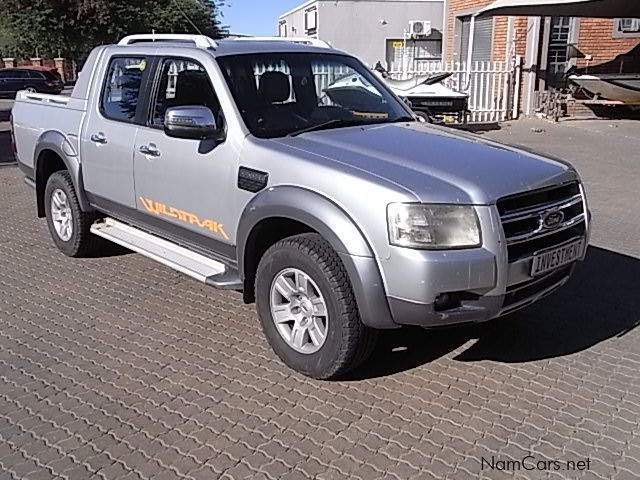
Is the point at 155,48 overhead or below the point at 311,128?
overhead

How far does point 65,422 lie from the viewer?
3566 millimetres

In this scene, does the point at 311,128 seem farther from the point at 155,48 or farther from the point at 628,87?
the point at 628,87

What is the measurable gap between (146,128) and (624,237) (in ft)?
16.5

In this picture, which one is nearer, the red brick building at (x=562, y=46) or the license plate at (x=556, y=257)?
the license plate at (x=556, y=257)

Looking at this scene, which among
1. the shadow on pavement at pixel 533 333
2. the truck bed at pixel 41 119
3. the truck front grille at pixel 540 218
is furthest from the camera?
the truck bed at pixel 41 119

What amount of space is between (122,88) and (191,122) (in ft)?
5.33

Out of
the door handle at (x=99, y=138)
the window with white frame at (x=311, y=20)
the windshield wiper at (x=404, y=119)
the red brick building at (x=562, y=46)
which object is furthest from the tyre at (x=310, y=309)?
the window with white frame at (x=311, y=20)

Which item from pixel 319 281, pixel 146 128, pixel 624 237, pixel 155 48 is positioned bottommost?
pixel 624 237

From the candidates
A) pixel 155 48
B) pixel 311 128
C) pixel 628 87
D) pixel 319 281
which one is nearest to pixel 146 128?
pixel 155 48

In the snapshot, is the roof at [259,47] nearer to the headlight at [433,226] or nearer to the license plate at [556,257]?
the headlight at [433,226]

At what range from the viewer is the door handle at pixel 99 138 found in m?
5.45

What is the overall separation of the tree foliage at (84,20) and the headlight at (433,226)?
25805mm

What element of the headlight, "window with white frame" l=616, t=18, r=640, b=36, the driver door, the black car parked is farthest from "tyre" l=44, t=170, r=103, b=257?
the black car parked

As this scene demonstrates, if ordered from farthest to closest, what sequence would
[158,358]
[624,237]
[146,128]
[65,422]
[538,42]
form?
[538,42] → [624,237] → [146,128] → [158,358] → [65,422]
